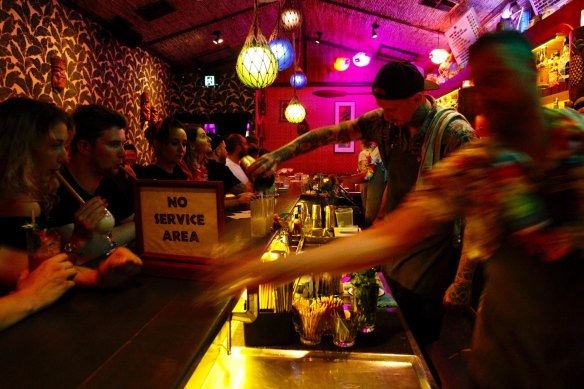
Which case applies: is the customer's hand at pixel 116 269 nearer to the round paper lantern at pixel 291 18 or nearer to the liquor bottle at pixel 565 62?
the liquor bottle at pixel 565 62

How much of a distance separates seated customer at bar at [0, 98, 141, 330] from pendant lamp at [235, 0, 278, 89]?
83.4 inches

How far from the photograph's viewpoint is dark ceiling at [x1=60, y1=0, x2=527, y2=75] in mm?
6094

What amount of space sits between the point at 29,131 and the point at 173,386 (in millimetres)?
1316

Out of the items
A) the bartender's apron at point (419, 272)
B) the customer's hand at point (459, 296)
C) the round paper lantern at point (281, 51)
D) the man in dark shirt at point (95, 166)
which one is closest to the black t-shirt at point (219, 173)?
the round paper lantern at point (281, 51)

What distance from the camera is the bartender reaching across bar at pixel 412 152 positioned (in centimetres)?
196

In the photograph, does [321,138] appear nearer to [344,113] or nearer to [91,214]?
[91,214]

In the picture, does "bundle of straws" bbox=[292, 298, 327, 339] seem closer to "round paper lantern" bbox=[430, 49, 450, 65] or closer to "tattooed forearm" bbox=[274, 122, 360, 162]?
"tattooed forearm" bbox=[274, 122, 360, 162]

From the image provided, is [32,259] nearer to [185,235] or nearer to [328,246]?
[185,235]

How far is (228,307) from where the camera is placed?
3.84 ft

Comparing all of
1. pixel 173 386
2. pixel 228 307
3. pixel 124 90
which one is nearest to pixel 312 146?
pixel 228 307

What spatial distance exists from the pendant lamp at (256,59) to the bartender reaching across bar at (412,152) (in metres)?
1.46

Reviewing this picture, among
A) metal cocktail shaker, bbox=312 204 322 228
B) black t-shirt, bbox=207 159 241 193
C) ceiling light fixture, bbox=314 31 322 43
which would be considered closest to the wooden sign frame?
metal cocktail shaker, bbox=312 204 322 228

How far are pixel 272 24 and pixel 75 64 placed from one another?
4.46 m

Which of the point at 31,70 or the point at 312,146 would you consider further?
the point at 31,70
